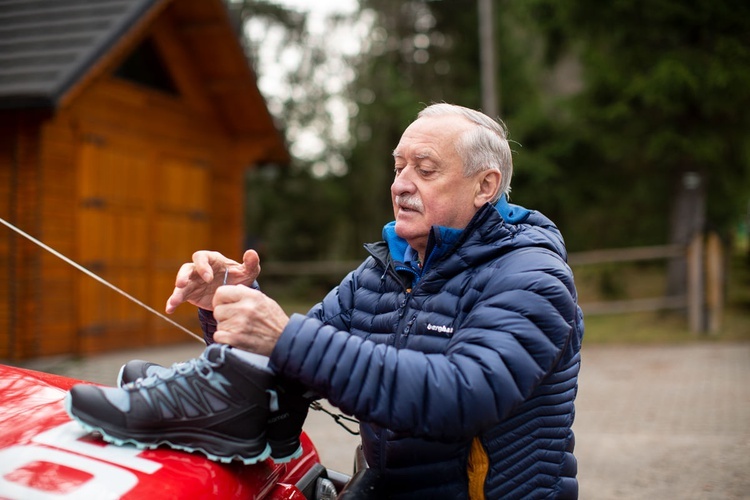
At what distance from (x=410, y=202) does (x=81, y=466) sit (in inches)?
40.6

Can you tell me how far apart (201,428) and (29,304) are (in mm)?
7411

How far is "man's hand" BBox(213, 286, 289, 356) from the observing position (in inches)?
60.1

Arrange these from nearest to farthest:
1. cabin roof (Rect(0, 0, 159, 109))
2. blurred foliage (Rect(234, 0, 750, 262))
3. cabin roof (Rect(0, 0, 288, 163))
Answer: cabin roof (Rect(0, 0, 159, 109)), cabin roof (Rect(0, 0, 288, 163)), blurred foliage (Rect(234, 0, 750, 262))

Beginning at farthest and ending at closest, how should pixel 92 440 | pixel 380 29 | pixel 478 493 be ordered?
pixel 380 29
pixel 478 493
pixel 92 440

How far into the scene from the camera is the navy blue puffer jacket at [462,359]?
1494 millimetres

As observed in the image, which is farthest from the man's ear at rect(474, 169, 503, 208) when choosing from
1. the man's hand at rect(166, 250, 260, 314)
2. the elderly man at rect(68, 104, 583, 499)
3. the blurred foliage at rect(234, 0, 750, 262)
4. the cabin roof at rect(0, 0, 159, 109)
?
the cabin roof at rect(0, 0, 159, 109)

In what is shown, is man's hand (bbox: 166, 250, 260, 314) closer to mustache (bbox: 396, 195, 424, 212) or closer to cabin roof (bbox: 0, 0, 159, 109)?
mustache (bbox: 396, 195, 424, 212)

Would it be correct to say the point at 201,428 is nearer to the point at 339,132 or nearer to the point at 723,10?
the point at 723,10

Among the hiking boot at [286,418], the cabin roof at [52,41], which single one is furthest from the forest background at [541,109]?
the hiking boot at [286,418]

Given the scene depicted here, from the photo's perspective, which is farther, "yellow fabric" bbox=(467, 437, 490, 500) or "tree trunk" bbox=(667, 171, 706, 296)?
"tree trunk" bbox=(667, 171, 706, 296)

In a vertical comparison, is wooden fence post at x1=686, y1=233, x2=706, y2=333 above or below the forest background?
below

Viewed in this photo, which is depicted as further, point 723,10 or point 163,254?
point 723,10

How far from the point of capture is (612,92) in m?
12.9

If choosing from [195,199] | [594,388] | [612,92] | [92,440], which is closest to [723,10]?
[612,92]
